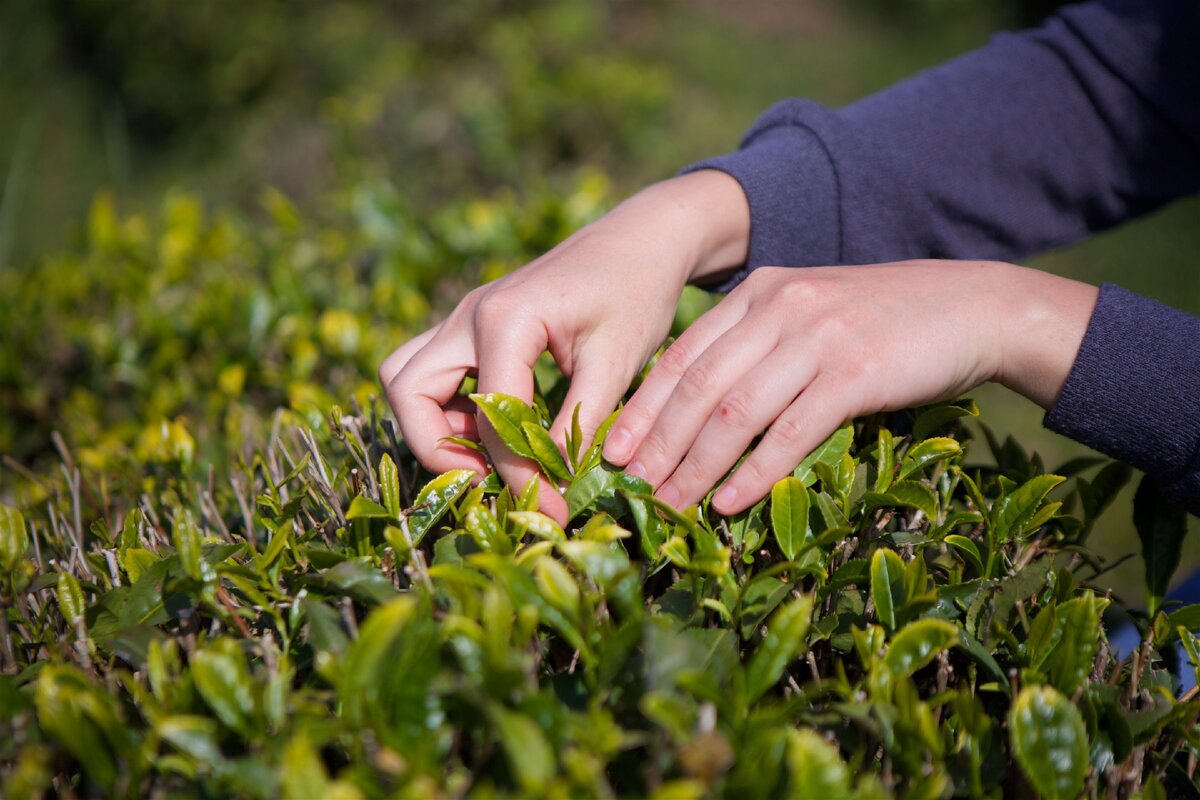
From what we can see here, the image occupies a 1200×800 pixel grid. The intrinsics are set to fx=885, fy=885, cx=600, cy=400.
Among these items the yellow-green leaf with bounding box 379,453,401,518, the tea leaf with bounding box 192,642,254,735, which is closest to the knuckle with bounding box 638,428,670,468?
the yellow-green leaf with bounding box 379,453,401,518

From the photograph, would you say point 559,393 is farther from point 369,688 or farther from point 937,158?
point 937,158

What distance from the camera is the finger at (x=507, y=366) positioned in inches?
52.9

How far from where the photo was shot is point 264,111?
720 centimetres

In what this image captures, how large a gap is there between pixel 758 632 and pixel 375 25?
7.48 m

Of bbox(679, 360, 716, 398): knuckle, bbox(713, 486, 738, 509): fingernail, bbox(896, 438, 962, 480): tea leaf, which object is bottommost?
bbox(896, 438, 962, 480): tea leaf

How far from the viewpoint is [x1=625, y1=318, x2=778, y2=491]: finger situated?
1299 mm

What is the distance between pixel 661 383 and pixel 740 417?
0.15 m

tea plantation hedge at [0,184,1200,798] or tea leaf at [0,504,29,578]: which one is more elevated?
tea leaf at [0,504,29,578]

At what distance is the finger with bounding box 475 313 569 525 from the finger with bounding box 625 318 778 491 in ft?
0.52

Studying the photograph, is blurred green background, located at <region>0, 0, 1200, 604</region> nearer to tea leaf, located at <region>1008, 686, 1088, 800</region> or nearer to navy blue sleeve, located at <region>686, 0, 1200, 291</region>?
navy blue sleeve, located at <region>686, 0, 1200, 291</region>

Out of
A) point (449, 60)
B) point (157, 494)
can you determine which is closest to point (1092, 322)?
point (157, 494)

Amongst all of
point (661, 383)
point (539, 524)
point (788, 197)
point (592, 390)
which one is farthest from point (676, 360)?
point (788, 197)

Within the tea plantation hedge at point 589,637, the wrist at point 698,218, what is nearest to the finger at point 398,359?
the tea plantation hedge at point 589,637

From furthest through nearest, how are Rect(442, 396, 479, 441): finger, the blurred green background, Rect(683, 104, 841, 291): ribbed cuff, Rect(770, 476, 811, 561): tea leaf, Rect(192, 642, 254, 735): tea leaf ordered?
the blurred green background → Rect(683, 104, 841, 291): ribbed cuff → Rect(442, 396, 479, 441): finger → Rect(770, 476, 811, 561): tea leaf → Rect(192, 642, 254, 735): tea leaf
